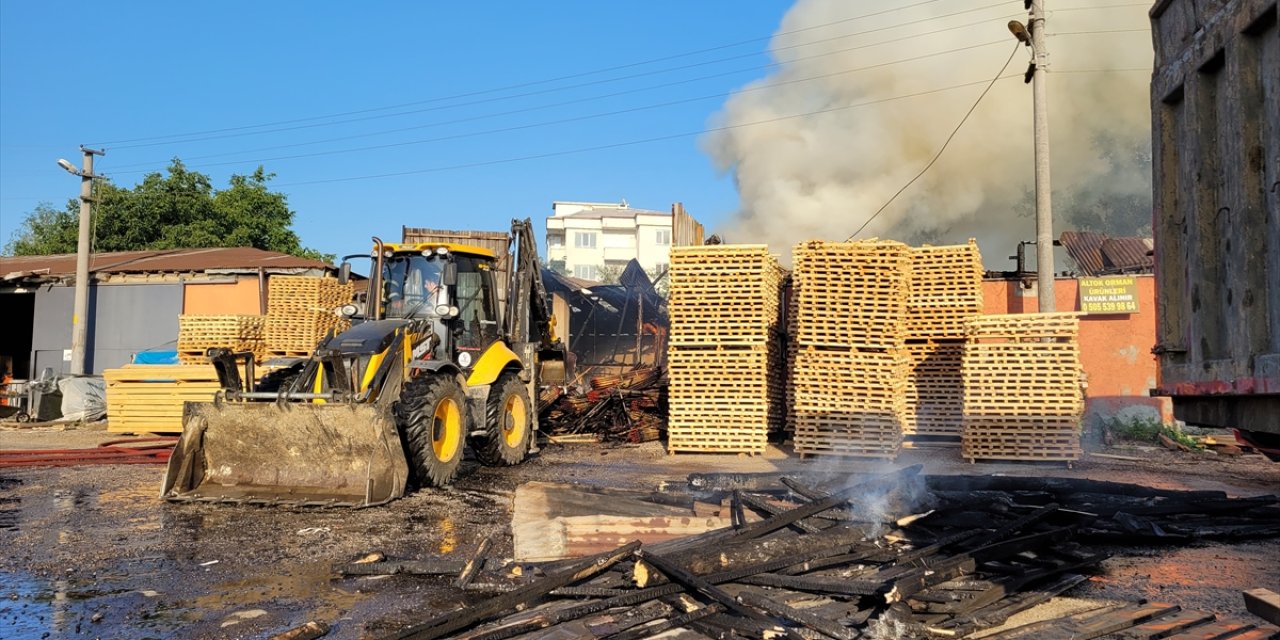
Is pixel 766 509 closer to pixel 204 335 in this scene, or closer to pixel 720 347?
pixel 720 347

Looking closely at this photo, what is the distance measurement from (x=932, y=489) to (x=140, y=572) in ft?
21.8

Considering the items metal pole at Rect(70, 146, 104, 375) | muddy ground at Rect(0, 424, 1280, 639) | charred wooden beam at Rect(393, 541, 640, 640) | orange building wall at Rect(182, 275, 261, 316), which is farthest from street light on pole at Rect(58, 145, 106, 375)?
charred wooden beam at Rect(393, 541, 640, 640)

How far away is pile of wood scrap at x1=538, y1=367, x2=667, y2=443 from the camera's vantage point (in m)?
16.0

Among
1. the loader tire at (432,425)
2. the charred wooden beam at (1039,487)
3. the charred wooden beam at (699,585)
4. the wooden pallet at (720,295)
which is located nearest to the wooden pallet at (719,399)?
the wooden pallet at (720,295)

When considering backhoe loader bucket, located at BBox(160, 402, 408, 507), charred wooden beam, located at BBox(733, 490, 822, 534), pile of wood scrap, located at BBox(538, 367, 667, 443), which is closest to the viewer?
charred wooden beam, located at BBox(733, 490, 822, 534)

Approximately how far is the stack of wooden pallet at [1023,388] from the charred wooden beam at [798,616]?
28.2 feet

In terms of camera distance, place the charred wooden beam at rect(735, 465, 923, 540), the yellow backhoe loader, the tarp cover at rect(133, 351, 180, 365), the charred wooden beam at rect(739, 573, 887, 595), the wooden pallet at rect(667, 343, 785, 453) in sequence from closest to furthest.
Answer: the charred wooden beam at rect(739, 573, 887, 595)
the charred wooden beam at rect(735, 465, 923, 540)
the yellow backhoe loader
the wooden pallet at rect(667, 343, 785, 453)
the tarp cover at rect(133, 351, 180, 365)

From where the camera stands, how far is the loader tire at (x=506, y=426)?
1188cm

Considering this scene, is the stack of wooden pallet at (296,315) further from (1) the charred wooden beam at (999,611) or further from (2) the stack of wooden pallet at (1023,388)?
(1) the charred wooden beam at (999,611)

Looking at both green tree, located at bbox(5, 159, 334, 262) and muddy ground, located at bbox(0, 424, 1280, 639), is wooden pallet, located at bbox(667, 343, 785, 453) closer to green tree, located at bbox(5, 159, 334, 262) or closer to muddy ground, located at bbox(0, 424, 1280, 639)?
muddy ground, located at bbox(0, 424, 1280, 639)

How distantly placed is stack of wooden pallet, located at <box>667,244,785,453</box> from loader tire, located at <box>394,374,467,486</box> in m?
4.28

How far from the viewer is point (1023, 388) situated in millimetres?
12445

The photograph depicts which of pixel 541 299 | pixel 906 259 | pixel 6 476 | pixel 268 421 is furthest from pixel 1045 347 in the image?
pixel 6 476

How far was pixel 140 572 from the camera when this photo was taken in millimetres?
6340
